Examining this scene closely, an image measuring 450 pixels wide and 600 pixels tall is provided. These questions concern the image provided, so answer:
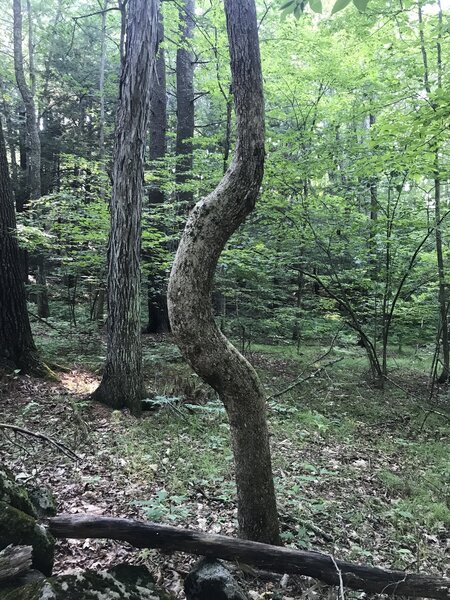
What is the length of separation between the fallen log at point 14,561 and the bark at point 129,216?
3684 millimetres

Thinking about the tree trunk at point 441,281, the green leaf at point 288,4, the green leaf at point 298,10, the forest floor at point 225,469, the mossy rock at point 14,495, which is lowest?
→ the forest floor at point 225,469

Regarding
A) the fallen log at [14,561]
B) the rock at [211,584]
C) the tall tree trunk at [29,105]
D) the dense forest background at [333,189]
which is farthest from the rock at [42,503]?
the tall tree trunk at [29,105]

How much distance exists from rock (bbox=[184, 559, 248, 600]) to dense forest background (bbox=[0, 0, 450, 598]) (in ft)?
0.79

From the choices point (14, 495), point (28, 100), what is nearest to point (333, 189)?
point (14, 495)

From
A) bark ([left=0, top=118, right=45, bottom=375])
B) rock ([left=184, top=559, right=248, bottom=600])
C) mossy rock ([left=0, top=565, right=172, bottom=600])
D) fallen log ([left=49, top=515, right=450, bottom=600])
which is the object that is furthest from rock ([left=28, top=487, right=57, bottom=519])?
bark ([left=0, top=118, right=45, bottom=375])

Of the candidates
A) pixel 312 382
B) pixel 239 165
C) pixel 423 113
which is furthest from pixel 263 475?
pixel 312 382

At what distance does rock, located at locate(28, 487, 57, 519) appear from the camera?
3059 mm

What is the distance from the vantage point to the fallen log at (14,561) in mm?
2326

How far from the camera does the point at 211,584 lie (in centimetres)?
269

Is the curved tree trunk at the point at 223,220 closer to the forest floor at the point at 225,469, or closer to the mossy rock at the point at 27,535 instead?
the mossy rock at the point at 27,535

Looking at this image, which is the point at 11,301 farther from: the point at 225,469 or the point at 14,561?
the point at 14,561

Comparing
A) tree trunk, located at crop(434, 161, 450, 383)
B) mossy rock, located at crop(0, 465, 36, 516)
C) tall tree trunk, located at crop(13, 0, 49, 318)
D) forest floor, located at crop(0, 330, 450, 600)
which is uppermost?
tall tree trunk, located at crop(13, 0, 49, 318)

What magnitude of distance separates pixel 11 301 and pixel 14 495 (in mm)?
4552

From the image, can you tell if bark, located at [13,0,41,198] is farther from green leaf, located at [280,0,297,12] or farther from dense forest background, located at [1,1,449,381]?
green leaf, located at [280,0,297,12]
